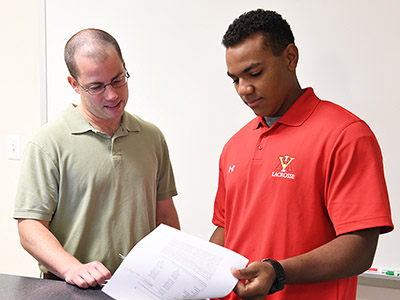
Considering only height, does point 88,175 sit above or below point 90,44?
below

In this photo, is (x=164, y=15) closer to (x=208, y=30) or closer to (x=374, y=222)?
(x=208, y=30)

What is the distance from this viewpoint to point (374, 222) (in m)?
1.00

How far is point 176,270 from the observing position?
964 mm

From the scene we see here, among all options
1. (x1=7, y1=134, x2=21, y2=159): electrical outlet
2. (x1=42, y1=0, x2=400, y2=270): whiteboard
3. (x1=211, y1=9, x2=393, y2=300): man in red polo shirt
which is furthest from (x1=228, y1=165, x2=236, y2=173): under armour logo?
(x1=7, y1=134, x2=21, y2=159): electrical outlet

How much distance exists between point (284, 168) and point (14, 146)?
187 cm

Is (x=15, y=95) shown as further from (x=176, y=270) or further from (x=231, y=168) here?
(x=176, y=270)

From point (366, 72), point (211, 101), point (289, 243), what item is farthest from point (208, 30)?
point (289, 243)

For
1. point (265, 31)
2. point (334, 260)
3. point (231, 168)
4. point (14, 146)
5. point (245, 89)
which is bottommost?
point (14, 146)

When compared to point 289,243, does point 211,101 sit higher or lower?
higher

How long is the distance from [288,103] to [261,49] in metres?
0.17

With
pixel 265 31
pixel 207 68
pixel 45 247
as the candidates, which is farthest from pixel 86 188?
pixel 207 68

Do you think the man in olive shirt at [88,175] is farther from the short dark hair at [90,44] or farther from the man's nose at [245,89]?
the man's nose at [245,89]

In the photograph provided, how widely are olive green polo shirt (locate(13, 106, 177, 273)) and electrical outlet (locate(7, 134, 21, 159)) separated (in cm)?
119

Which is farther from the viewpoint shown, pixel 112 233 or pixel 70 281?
pixel 112 233
